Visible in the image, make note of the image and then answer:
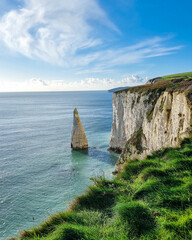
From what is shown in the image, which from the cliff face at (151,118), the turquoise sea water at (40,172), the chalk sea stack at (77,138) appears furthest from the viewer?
the chalk sea stack at (77,138)

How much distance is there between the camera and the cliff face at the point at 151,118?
58.8ft

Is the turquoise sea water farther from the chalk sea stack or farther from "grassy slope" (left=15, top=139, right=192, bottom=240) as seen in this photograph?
"grassy slope" (left=15, top=139, right=192, bottom=240)

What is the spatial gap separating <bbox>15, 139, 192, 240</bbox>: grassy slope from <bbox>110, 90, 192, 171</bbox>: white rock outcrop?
465 centimetres

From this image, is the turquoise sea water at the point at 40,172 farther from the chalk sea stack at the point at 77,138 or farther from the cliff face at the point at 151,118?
the cliff face at the point at 151,118

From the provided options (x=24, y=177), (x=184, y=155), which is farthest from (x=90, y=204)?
(x=24, y=177)

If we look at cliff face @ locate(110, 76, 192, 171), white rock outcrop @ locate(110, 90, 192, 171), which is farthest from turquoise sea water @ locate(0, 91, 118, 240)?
cliff face @ locate(110, 76, 192, 171)

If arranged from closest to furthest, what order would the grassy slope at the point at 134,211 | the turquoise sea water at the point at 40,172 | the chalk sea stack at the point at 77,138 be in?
1. the grassy slope at the point at 134,211
2. the turquoise sea water at the point at 40,172
3. the chalk sea stack at the point at 77,138

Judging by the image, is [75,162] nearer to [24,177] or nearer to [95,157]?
[95,157]

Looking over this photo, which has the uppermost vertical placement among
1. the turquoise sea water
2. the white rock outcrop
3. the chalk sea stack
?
the white rock outcrop

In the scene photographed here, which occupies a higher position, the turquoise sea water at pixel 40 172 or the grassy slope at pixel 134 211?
the grassy slope at pixel 134 211

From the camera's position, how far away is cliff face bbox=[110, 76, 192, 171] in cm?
1792

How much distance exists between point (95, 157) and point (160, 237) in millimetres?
34061

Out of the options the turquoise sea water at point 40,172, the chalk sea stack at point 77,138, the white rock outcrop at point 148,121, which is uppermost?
the white rock outcrop at point 148,121

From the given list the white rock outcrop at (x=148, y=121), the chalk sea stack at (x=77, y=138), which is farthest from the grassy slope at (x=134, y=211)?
the chalk sea stack at (x=77, y=138)
